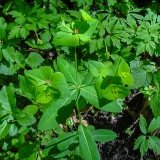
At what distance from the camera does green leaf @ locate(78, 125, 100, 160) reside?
1.85 m

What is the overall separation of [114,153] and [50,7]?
1.55 metres

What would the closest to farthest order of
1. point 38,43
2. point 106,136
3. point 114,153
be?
point 106,136
point 38,43
point 114,153

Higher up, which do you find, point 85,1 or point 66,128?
point 85,1

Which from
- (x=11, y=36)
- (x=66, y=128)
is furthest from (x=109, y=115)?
(x=11, y=36)

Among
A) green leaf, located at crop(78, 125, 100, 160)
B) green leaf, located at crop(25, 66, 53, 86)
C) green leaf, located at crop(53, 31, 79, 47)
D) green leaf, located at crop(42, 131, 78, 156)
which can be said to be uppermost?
green leaf, located at crop(53, 31, 79, 47)

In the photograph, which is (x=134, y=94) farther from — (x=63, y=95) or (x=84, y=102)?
(x=63, y=95)

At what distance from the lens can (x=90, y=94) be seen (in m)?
1.87

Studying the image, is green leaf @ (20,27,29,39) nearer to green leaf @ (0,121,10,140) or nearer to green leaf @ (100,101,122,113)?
green leaf @ (0,121,10,140)

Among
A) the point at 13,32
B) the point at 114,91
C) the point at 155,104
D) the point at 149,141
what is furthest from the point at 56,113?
the point at 13,32

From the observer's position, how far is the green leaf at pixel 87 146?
6.07 feet

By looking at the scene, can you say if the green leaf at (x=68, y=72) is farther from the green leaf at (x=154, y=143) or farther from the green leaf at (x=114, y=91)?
the green leaf at (x=154, y=143)

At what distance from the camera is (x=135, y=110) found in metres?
3.26

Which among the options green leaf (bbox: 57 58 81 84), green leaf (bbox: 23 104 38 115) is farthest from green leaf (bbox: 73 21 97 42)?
green leaf (bbox: 23 104 38 115)

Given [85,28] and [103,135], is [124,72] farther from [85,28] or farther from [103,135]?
[103,135]
